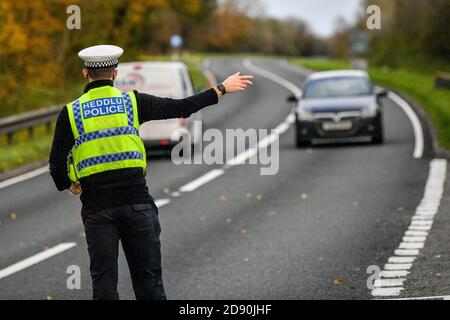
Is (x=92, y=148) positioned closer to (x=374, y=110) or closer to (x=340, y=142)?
(x=374, y=110)

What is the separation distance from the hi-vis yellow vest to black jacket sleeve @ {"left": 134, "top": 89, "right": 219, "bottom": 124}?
0.19ft

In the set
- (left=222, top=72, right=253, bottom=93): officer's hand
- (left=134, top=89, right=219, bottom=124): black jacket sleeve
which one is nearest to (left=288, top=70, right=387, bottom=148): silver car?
(left=222, top=72, right=253, bottom=93): officer's hand

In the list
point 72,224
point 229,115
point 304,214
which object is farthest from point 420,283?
point 229,115

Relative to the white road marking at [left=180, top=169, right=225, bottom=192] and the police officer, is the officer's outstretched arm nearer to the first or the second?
the police officer

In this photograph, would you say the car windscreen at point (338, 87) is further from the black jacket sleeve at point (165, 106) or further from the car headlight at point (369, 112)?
the black jacket sleeve at point (165, 106)

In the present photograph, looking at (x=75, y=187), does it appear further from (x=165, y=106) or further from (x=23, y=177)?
(x=23, y=177)

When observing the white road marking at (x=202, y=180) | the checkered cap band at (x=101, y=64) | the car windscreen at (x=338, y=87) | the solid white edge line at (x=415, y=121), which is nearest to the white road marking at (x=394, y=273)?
the checkered cap band at (x=101, y=64)

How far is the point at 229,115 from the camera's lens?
3647 cm

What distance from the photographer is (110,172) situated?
6809mm

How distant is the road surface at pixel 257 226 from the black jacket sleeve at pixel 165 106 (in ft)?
10.3

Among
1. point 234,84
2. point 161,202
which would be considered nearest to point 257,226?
point 161,202

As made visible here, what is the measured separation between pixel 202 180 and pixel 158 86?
14.7 ft

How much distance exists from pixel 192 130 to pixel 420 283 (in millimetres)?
14145

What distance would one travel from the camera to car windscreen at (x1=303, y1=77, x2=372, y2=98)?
25.9 metres
